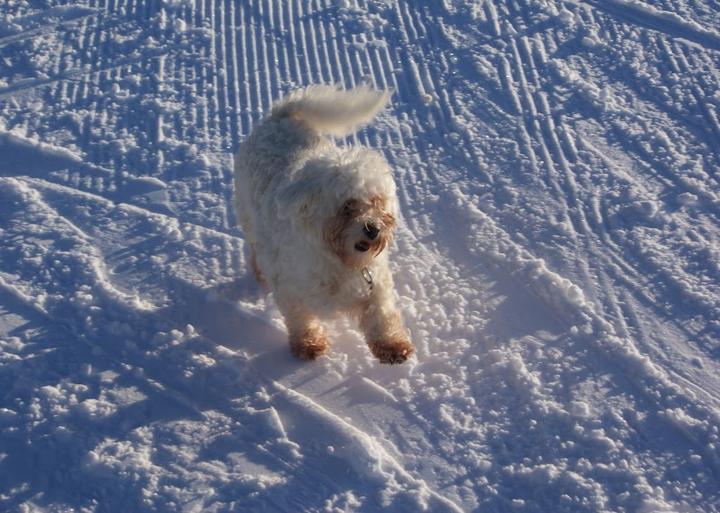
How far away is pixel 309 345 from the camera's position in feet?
15.9

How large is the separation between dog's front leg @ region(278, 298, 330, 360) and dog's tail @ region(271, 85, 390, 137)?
1.23m

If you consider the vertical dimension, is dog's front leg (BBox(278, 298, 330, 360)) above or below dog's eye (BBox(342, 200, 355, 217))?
below

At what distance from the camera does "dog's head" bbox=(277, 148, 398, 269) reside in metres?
4.16

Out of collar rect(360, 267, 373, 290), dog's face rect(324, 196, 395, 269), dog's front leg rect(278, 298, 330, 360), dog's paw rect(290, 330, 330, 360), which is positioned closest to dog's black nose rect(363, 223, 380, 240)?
dog's face rect(324, 196, 395, 269)

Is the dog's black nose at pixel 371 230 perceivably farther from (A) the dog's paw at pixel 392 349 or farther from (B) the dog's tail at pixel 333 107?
(B) the dog's tail at pixel 333 107

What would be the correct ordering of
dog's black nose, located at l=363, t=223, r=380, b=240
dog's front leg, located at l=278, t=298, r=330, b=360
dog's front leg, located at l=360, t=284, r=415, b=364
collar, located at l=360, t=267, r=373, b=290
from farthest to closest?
dog's front leg, located at l=278, t=298, r=330, b=360 < dog's front leg, located at l=360, t=284, r=415, b=364 < collar, located at l=360, t=267, r=373, b=290 < dog's black nose, located at l=363, t=223, r=380, b=240

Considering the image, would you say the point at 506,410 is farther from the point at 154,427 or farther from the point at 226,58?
the point at 226,58

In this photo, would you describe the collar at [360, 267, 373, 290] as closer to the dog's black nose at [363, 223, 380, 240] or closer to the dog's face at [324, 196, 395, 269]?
the dog's face at [324, 196, 395, 269]

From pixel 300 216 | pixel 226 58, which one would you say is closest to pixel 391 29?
pixel 226 58

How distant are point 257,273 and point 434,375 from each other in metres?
1.49

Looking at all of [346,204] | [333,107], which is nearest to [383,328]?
[346,204]

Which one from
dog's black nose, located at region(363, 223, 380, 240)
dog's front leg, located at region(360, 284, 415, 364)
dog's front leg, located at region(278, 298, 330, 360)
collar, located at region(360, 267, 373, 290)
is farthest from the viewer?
dog's front leg, located at region(278, 298, 330, 360)

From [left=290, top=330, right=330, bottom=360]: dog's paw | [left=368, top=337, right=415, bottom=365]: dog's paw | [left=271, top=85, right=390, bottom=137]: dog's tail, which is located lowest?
[left=290, top=330, right=330, bottom=360]: dog's paw

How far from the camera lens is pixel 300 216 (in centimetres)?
434
